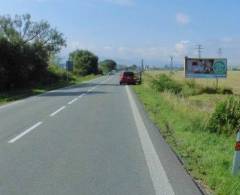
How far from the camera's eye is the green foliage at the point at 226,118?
43.6 ft

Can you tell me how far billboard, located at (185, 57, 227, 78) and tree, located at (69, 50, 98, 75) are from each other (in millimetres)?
78187

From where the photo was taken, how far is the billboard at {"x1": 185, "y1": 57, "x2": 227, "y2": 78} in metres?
57.3

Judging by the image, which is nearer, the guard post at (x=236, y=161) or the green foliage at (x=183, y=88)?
the guard post at (x=236, y=161)

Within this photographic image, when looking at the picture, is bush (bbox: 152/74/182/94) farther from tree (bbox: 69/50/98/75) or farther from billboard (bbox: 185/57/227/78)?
tree (bbox: 69/50/98/75)

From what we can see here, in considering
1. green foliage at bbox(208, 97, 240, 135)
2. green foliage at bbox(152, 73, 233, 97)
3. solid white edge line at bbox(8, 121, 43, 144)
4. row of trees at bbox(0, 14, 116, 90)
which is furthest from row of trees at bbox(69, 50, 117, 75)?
green foliage at bbox(208, 97, 240, 135)

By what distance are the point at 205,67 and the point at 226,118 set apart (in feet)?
147

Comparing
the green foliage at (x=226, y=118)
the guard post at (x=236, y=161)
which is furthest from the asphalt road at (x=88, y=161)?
the green foliage at (x=226, y=118)

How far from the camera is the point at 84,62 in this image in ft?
450

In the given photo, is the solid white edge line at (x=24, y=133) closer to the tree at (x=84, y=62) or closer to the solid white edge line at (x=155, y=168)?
the solid white edge line at (x=155, y=168)

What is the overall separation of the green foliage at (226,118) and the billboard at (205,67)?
1732 inches

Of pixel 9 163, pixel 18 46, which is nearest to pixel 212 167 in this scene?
pixel 9 163

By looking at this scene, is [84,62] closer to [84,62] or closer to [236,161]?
[84,62]

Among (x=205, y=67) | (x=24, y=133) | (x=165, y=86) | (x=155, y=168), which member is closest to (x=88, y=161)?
(x=155, y=168)

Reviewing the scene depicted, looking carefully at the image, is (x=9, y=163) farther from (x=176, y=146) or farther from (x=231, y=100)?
(x=231, y=100)
